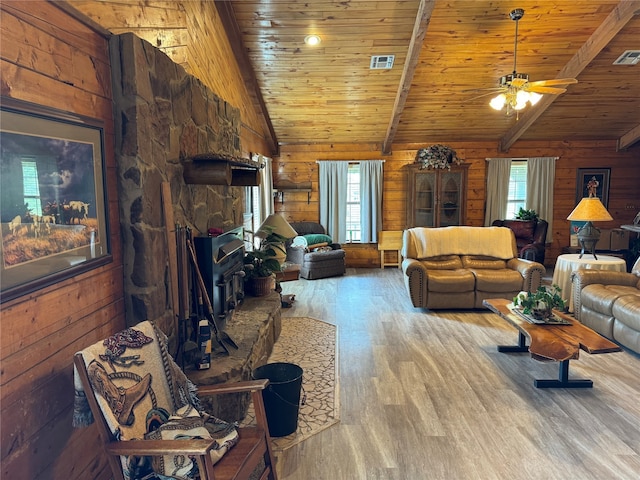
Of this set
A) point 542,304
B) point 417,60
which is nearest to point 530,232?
point 417,60

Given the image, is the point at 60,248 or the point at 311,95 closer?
the point at 60,248

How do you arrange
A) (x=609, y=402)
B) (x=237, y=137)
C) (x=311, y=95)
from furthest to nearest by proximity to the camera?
(x=311, y=95) → (x=237, y=137) → (x=609, y=402)

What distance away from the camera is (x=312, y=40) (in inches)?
181

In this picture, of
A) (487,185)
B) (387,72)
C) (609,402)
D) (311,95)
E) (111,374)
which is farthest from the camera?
(487,185)

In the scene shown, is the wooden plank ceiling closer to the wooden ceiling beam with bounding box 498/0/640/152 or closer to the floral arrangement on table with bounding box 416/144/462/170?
the wooden ceiling beam with bounding box 498/0/640/152

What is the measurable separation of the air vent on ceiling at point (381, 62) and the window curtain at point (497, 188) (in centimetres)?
331

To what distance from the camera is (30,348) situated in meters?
1.47

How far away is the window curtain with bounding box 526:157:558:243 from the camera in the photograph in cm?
737

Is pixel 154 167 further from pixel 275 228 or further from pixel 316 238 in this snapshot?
pixel 316 238

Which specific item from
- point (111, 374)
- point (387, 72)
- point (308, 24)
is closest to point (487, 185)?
point (387, 72)

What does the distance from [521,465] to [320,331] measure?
2.33 meters

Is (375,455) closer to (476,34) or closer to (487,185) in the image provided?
(476,34)

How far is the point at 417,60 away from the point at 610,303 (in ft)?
10.6

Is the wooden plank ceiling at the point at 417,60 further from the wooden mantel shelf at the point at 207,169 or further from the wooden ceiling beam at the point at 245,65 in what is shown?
the wooden mantel shelf at the point at 207,169
